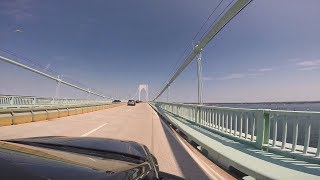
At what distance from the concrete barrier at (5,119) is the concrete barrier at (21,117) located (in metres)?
0.34

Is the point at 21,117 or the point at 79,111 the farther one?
the point at 79,111

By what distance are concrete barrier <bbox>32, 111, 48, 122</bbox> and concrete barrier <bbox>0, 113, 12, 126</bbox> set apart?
10.1 feet

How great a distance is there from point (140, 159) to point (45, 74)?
88.2 meters

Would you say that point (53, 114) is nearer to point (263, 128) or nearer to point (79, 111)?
point (79, 111)

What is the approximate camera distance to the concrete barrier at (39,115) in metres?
22.9

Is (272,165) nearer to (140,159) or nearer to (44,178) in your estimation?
(140,159)

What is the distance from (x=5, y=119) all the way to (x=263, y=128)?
15069 millimetres

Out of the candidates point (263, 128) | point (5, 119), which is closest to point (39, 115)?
point (5, 119)

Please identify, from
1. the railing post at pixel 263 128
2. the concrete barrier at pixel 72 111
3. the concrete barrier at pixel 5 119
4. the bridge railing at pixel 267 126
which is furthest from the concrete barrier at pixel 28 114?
the railing post at pixel 263 128

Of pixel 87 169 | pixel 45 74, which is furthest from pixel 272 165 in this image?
pixel 45 74

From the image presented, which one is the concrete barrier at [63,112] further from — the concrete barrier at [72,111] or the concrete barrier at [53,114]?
the concrete barrier at [72,111]

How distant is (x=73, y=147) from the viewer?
11.2ft

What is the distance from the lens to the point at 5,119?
19000 millimetres

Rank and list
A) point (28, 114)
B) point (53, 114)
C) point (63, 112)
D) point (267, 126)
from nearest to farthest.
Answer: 1. point (267, 126)
2. point (28, 114)
3. point (53, 114)
4. point (63, 112)
